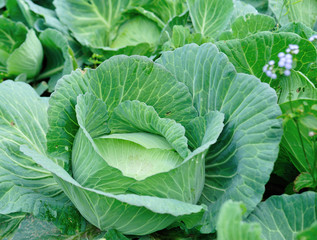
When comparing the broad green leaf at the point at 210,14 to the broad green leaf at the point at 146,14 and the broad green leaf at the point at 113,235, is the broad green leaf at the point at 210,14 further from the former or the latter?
the broad green leaf at the point at 113,235

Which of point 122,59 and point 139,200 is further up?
point 122,59

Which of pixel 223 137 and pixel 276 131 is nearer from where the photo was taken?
pixel 276 131

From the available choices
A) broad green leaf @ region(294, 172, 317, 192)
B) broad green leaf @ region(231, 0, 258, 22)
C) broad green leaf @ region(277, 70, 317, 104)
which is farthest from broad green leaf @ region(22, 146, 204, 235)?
broad green leaf @ region(231, 0, 258, 22)

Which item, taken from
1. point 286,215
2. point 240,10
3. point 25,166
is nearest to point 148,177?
point 286,215

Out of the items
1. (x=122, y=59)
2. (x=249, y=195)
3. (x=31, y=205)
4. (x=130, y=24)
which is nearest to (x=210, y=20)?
(x=130, y=24)

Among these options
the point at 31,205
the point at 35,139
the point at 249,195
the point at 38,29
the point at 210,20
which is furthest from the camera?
the point at 38,29

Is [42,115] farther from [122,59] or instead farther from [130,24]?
[130,24]

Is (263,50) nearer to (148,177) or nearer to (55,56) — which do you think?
(148,177)
